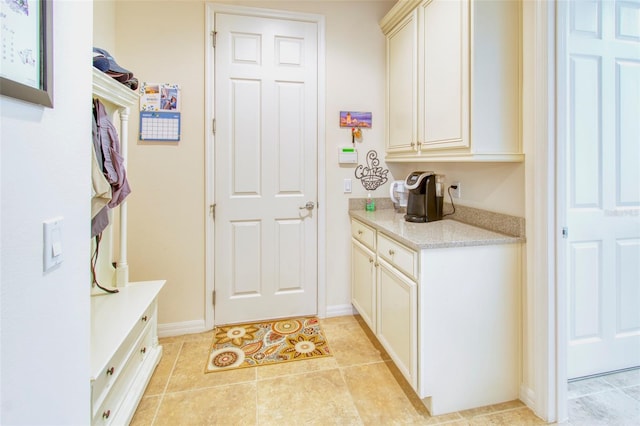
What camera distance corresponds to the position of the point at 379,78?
2.79 metres

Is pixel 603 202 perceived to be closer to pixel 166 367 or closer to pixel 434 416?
pixel 434 416

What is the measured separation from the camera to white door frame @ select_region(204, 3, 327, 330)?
246 centimetres

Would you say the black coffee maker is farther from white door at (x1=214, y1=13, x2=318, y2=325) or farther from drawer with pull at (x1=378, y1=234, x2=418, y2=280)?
white door at (x1=214, y1=13, x2=318, y2=325)

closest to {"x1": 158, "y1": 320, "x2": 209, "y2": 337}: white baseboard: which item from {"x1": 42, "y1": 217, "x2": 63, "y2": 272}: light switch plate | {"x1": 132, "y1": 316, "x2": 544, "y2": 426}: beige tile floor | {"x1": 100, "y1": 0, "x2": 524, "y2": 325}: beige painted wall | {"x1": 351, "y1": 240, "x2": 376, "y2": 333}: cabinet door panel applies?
{"x1": 100, "y1": 0, "x2": 524, "y2": 325}: beige painted wall

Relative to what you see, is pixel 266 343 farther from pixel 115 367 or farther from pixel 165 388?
pixel 115 367

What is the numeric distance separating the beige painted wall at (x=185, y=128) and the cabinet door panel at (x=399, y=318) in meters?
0.79

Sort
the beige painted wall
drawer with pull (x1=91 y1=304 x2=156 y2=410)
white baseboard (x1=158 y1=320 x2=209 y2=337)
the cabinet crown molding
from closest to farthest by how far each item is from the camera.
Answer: drawer with pull (x1=91 y1=304 x2=156 y2=410) < the cabinet crown molding < the beige painted wall < white baseboard (x1=158 y1=320 x2=209 y2=337)

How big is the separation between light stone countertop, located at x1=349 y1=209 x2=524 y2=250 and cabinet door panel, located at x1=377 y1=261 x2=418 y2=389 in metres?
0.22

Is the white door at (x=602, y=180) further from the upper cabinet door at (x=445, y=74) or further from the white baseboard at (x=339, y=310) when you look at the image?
the white baseboard at (x=339, y=310)

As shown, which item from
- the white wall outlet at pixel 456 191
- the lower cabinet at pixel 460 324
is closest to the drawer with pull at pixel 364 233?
the lower cabinet at pixel 460 324

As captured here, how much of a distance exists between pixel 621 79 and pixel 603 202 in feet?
2.26

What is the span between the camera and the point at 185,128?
2.46 metres

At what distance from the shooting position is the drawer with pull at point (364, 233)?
7.48 ft

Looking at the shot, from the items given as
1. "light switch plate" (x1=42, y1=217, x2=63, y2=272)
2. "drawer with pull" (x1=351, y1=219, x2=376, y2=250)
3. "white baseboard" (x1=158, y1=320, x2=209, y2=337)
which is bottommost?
"white baseboard" (x1=158, y1=320, x2=209, y2=337)
